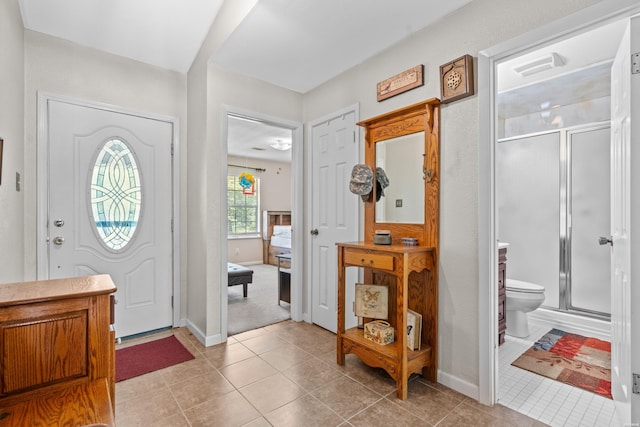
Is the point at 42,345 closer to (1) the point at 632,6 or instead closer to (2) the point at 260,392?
(2) the point at 260,392

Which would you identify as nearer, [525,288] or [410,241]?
[410,241]

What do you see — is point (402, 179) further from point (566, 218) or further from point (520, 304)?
point (566, 218)

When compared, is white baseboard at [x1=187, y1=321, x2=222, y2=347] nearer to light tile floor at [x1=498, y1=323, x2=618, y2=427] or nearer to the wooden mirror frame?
the wooden mirror frame

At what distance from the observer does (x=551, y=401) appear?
1.92 meters

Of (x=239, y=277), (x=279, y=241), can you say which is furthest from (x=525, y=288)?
(x=279, y=241)

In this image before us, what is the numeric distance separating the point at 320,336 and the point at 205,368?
1059 millimetres

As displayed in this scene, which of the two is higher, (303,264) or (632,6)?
(632,6)

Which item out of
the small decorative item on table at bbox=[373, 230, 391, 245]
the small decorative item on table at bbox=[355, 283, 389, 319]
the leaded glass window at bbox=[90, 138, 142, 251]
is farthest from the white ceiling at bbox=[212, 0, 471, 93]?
the small decorative item on table at bbox=[355, 283, 389, 319]

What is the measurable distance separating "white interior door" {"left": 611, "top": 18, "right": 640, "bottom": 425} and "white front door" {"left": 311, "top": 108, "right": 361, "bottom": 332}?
167cm

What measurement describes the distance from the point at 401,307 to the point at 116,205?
2663 mm

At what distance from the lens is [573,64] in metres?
2.65

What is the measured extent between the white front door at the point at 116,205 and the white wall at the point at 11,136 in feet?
0.93

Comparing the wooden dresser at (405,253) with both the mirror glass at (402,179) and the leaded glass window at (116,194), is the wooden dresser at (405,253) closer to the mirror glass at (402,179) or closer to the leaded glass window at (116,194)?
the mirror glass at (402,179)

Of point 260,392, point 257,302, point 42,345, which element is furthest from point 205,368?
point 257,302
